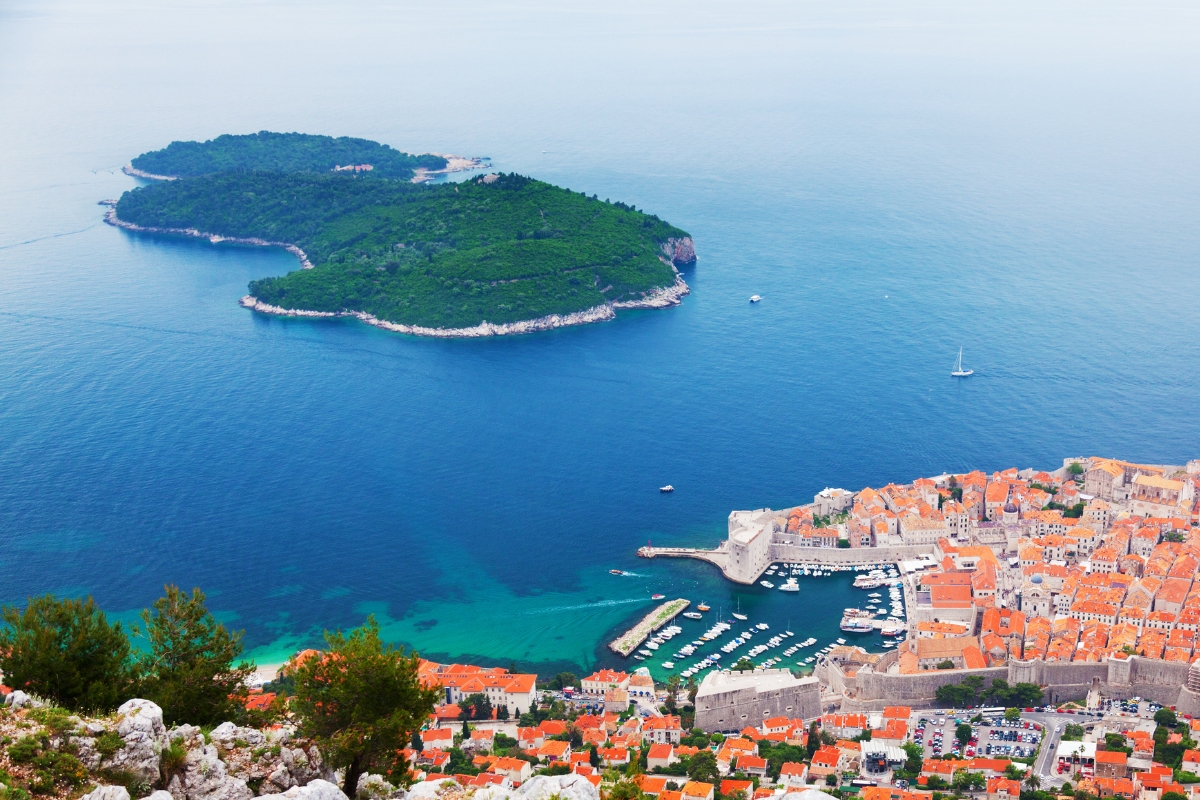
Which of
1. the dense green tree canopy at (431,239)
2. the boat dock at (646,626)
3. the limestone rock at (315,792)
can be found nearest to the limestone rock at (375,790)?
the limestone rock at (315,792)

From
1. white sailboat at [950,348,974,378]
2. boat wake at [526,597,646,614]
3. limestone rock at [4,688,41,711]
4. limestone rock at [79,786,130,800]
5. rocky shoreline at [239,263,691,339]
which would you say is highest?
limestone rock at [79,786,130,800]

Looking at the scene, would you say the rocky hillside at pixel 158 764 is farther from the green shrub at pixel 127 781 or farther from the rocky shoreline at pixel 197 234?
the rocky shoreline at pixel 197 234

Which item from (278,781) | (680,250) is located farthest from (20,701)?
Result: (680,250)

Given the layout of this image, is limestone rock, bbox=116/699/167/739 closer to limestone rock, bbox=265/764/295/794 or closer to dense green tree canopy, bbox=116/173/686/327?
limestone rock, bbox=265/764/295/794

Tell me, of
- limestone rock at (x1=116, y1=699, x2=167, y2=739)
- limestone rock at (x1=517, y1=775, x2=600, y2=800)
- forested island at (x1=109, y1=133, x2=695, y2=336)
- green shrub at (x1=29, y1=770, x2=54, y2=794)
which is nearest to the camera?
green shrub at (x1=29, y1=770, x2=54, y2=794)

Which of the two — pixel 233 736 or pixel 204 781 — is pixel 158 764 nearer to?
pixel 204 781

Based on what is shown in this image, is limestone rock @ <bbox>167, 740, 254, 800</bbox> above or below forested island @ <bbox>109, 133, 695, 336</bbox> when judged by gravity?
above

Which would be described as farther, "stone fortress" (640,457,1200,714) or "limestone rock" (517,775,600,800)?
"stone fortress" (640,457,1200,714)

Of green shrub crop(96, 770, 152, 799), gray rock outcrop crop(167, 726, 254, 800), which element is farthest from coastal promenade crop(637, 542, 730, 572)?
green shrub crop(96, 770, 152, 799)
